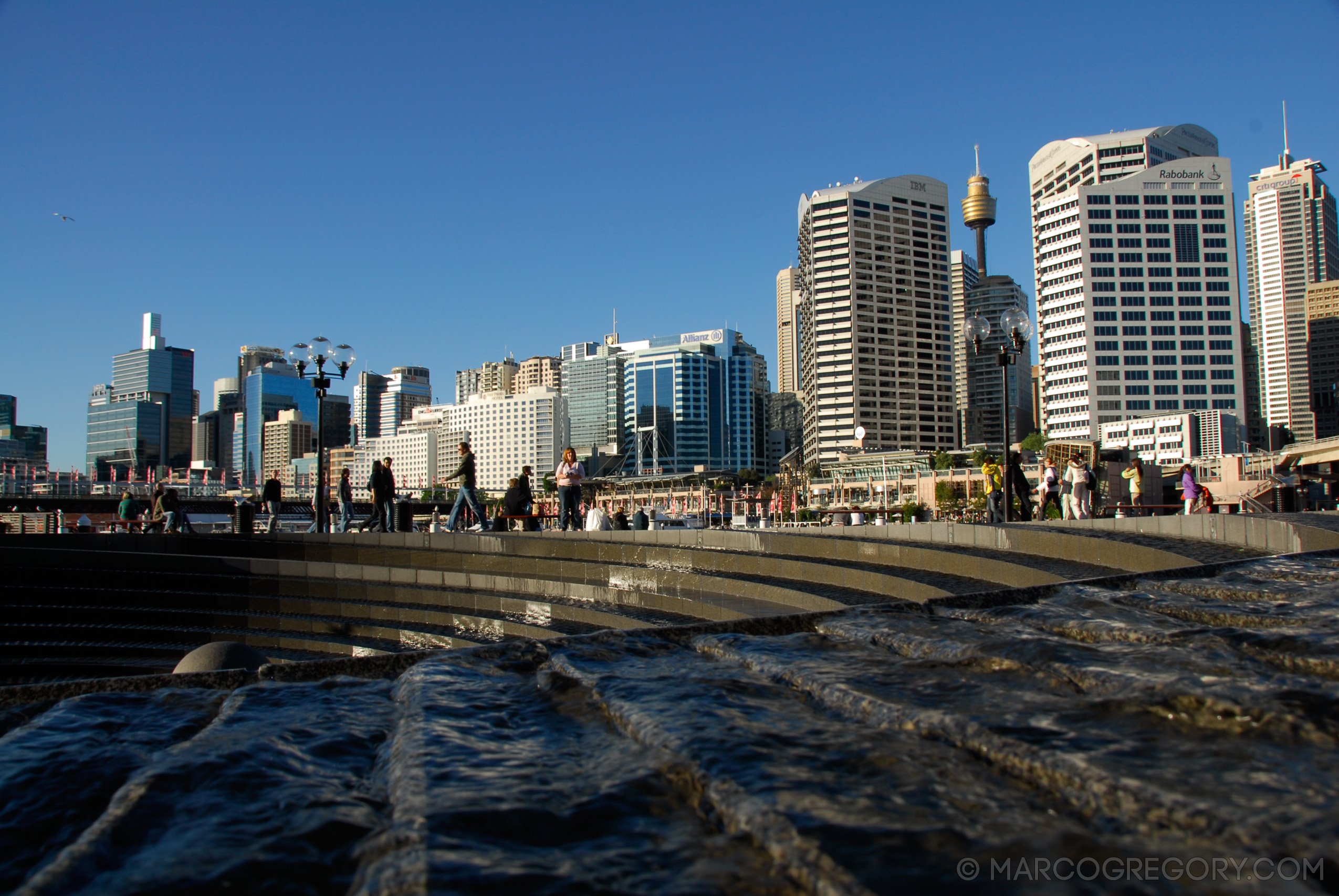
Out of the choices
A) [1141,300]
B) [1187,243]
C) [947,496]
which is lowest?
[947,496]

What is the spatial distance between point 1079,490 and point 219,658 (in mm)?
13796

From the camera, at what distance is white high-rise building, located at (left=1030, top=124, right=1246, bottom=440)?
398ft

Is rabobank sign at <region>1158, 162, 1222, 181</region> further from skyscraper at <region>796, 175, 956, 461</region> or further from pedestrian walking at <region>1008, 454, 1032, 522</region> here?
pedestrian walking at <region>1008, 454, 1032, 522</region>

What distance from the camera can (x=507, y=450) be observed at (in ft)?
603

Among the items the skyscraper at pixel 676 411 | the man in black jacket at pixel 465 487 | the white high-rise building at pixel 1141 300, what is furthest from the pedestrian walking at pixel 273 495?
the skyscraper at pixel 676 411

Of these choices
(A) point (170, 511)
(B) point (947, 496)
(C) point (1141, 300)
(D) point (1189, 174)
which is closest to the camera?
(A) point (170, 511)

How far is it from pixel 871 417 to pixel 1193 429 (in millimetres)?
46968

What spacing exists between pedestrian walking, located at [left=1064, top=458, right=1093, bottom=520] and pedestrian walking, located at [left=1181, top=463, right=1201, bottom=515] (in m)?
1.62

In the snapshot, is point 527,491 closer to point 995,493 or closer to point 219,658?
point 995,493

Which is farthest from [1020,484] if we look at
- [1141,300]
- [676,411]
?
[676,411]

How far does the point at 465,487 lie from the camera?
15461 millimetres

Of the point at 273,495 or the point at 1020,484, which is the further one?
the point at 273,495

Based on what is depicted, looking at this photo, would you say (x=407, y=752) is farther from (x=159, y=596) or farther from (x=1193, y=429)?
(x=1193, y=429)

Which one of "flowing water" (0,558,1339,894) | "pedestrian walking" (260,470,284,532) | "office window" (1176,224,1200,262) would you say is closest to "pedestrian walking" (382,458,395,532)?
"pedestrian walking" (260,470,284,532)
